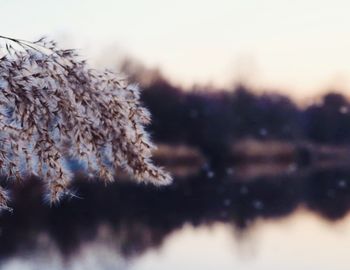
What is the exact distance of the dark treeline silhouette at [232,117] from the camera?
4506 centimetres

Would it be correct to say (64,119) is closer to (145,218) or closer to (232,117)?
(145,218)

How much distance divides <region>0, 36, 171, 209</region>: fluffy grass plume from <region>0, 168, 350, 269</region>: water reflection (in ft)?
32.2

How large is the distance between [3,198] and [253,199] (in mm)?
21554

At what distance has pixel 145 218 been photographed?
2009 cm

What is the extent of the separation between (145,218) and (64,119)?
54.9 feet

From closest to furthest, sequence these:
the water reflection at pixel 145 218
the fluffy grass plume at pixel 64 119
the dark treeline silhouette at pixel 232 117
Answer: the fluffy grass plume at pixel 64 119 < the water reflection at pixel 145 218 < the dark treeline silhouette at pixel 232 117

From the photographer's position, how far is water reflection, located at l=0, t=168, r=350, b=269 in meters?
14.8

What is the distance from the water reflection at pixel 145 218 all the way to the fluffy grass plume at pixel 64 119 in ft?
32.2

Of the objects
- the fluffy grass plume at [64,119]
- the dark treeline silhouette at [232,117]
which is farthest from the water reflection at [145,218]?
the dark treeline silhouette at [232,117]

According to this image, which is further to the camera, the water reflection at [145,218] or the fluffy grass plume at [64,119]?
the water reflection at [145,218]

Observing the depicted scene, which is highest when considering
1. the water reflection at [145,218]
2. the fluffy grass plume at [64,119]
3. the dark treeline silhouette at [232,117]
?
the dark treeline silhouette at [232,117]

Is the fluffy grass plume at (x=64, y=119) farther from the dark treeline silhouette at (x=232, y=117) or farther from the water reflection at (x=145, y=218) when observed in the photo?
the dark treeline silhouette at (x=232, y=117)

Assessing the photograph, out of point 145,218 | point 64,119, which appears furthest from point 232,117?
point 64,119

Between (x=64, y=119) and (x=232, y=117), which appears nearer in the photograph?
(x=64, y=119)
